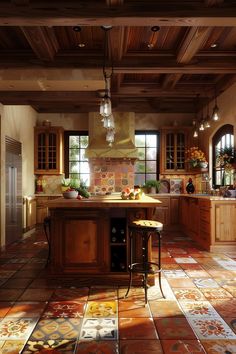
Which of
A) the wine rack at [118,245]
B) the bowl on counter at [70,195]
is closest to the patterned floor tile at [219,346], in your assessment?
the wine rack at [118,245]

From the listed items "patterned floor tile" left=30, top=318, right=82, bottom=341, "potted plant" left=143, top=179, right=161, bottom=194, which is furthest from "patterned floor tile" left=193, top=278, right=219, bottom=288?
"potted plant" left=143, top=179, right=161, bottom=194

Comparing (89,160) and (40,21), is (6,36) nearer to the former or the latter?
(40,21)

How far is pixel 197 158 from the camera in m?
8.03

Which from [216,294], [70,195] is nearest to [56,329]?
[216,294]

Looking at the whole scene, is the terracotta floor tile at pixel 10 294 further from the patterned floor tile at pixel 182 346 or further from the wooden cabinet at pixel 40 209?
the wooden cabinet at pixel 40 209

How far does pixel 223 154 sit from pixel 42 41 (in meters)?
3.80

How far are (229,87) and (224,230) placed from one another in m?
2.87

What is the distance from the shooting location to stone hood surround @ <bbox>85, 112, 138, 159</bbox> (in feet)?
27.2

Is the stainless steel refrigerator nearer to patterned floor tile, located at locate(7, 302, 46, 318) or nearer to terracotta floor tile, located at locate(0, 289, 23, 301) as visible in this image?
terracotta floor tile, located at locate(0, 289, 23, 301)

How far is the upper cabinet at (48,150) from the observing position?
349 inches

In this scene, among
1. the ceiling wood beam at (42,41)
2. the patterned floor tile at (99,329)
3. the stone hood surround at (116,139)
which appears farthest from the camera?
the stone hood surround at (116,139)

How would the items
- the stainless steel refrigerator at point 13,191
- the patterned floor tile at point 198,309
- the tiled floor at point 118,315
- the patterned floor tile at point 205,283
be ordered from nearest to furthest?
1. the tiled floor at point 118,315
2. the patterned floor tile at point 198,309
3. the patterned floor tile at point 205,283
4. the stainless steel refrigerator at point 13,191

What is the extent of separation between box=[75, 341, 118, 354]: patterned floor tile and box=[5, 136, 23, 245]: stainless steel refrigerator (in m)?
4.30

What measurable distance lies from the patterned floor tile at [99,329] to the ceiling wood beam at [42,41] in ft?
10.4
